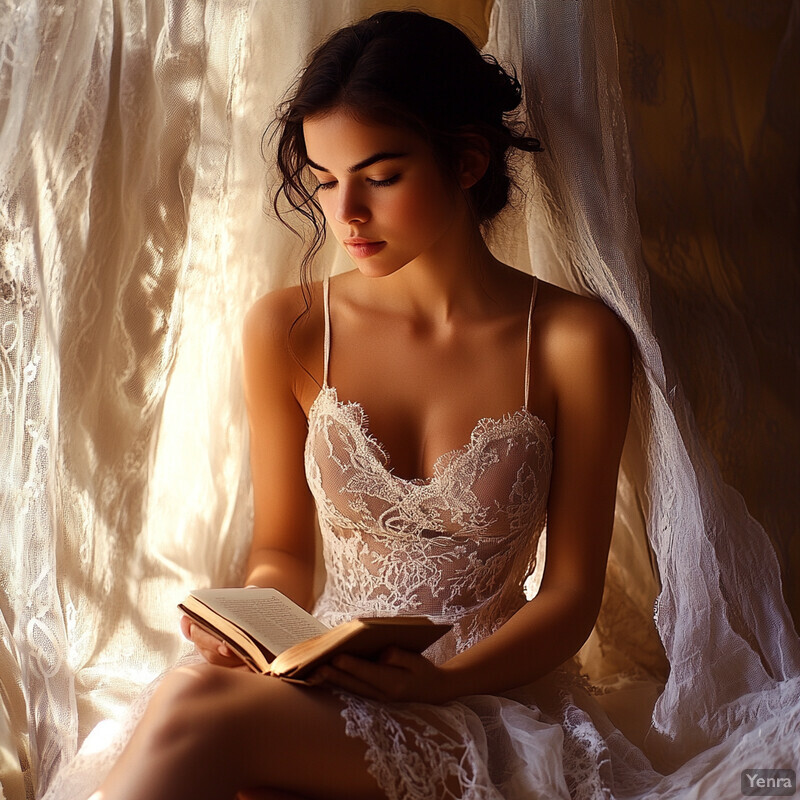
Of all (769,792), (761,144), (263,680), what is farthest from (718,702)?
(761,144)

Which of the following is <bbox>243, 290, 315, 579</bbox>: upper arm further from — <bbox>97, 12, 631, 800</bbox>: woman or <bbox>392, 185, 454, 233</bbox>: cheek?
<bbox>392, 185, 454, 233</bbox>: cheek

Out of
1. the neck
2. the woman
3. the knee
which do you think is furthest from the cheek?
the knee

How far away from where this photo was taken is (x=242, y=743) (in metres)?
1.10

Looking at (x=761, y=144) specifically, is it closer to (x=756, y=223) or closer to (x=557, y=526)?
(x=756, y=223)

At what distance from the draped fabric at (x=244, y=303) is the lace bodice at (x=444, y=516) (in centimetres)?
21

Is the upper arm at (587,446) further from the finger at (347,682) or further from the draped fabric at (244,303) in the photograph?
the finger at (347,682)

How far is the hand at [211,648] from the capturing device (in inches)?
50.1

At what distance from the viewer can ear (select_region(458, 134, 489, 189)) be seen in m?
1.42

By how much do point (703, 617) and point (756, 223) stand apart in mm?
647

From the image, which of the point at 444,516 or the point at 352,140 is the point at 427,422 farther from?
the point at 352,140

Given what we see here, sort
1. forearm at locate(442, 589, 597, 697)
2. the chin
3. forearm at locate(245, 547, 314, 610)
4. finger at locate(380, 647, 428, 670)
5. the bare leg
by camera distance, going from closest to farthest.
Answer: the bare leg, finger at locate(380, 647, 428, 670), forearm at locate(442, 589, 597, 697), the chin, forearm at locate(245, 547, 314, 610)

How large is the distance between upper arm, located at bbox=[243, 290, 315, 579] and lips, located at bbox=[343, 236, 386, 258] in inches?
9.6

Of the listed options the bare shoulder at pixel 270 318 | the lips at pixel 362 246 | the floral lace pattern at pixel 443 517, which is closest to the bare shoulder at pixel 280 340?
the bare shoulder at pixel 270 318

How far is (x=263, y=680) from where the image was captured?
1146 millimetres
